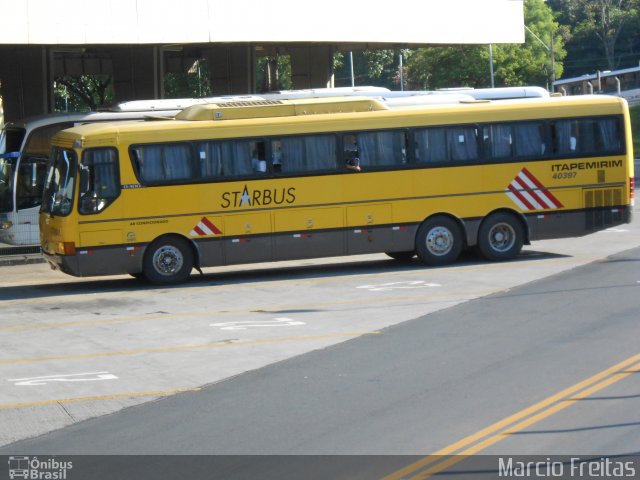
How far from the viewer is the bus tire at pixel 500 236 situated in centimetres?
2312

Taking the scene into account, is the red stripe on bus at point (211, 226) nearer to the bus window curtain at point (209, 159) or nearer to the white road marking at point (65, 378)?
the bus window curtain at point (209, 159)

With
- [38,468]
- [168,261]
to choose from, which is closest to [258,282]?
[168,261]

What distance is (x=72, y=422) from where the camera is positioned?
36.6 ft

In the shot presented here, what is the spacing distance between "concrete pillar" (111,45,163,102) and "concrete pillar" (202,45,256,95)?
2407 mm

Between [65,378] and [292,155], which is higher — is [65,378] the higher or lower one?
the lower one

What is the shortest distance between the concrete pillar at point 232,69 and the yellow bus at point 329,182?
55.5ft

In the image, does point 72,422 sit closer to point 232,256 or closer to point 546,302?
point 546,302

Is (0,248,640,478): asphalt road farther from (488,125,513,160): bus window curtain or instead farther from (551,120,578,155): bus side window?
(551,120,578,155): bus side window

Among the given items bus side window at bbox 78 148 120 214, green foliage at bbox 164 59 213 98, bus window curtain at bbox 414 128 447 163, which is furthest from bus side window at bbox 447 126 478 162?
green foliage at bbox 164 59 213 98

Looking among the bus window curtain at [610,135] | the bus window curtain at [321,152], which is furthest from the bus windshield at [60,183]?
the bus window curtain at [610,135]

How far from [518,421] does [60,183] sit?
13908mm

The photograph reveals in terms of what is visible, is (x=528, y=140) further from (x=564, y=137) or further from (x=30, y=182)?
(x=30, y=182)

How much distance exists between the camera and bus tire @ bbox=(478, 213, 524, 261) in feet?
75.9

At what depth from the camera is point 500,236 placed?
23.3 meters
